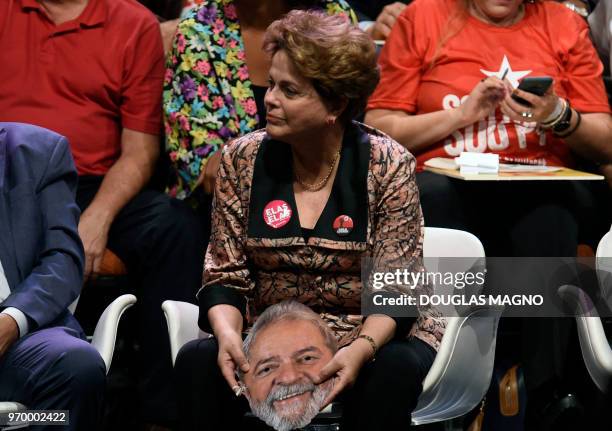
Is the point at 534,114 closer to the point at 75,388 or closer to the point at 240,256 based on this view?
the point at 240,256

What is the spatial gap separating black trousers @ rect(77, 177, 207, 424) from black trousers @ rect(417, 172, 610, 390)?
746mm

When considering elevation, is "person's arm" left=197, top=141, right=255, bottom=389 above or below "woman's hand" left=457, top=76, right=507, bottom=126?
below

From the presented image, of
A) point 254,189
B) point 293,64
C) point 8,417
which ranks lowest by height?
point 8,417

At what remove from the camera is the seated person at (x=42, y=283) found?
2.46 metres

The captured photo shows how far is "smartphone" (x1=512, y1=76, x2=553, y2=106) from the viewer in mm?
3326

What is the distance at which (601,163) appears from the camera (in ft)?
11.6

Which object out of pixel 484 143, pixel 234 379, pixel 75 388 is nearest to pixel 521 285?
pixel 484 143

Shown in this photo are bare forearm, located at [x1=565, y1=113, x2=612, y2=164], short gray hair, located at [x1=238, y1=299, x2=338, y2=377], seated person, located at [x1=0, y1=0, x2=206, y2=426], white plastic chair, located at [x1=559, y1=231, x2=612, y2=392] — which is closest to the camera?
short gray hair, located at [x1=238, y1=299, x2=338, y2=377]

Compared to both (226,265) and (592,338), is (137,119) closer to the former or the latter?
(226,265)

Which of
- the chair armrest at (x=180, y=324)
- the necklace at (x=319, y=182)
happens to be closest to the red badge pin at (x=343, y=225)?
the necklace at (x=319, y=182)

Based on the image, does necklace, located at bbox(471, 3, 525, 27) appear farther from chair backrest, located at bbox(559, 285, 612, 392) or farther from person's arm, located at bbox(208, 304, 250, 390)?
person's arm, located at bbox(208, 304, 250, 390)

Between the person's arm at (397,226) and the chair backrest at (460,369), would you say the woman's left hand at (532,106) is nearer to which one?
the person's arm at (397,226)

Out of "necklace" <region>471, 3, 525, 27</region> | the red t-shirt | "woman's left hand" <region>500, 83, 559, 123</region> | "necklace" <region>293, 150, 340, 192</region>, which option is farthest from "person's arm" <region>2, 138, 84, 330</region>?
"necklace" <region>471, 3, 525, 27</region>

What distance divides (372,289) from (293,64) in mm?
590
